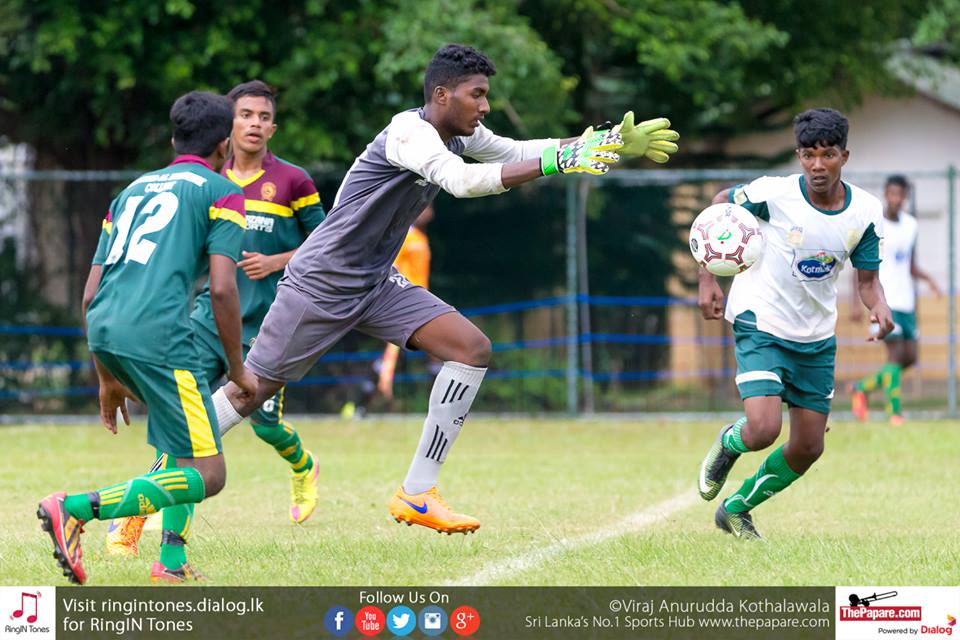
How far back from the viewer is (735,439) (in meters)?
7.39

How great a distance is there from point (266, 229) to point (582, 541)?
270 centimetres

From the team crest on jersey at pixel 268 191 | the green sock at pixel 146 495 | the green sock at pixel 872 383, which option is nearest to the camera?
the green sock at pixel 146 495

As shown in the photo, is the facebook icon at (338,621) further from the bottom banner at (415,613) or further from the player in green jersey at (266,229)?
the player in green jersey at (266,229)

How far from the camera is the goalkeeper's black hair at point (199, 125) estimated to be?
6047 millimetres

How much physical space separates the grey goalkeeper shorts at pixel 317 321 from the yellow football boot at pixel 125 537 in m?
0.90

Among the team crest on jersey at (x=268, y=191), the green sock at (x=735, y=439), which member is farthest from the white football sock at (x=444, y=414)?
the team crest on jersey at (x=268, y=191)

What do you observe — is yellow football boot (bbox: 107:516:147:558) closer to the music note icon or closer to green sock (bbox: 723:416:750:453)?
the music note icon

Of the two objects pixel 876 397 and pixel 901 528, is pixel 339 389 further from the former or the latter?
pixel 901 528

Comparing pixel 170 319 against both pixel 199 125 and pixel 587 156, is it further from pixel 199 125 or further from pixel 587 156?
pixel 587 156

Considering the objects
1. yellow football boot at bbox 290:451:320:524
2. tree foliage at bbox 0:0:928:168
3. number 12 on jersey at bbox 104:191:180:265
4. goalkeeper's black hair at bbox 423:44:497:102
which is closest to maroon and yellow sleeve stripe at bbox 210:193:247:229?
number 12 on jersey at bbox 104:191:180:265

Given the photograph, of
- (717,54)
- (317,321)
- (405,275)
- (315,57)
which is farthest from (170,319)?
(717,54)

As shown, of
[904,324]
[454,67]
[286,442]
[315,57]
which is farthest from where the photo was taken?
[315,57]

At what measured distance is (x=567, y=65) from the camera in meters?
20.0

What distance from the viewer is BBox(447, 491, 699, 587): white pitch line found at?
6.14 meters
